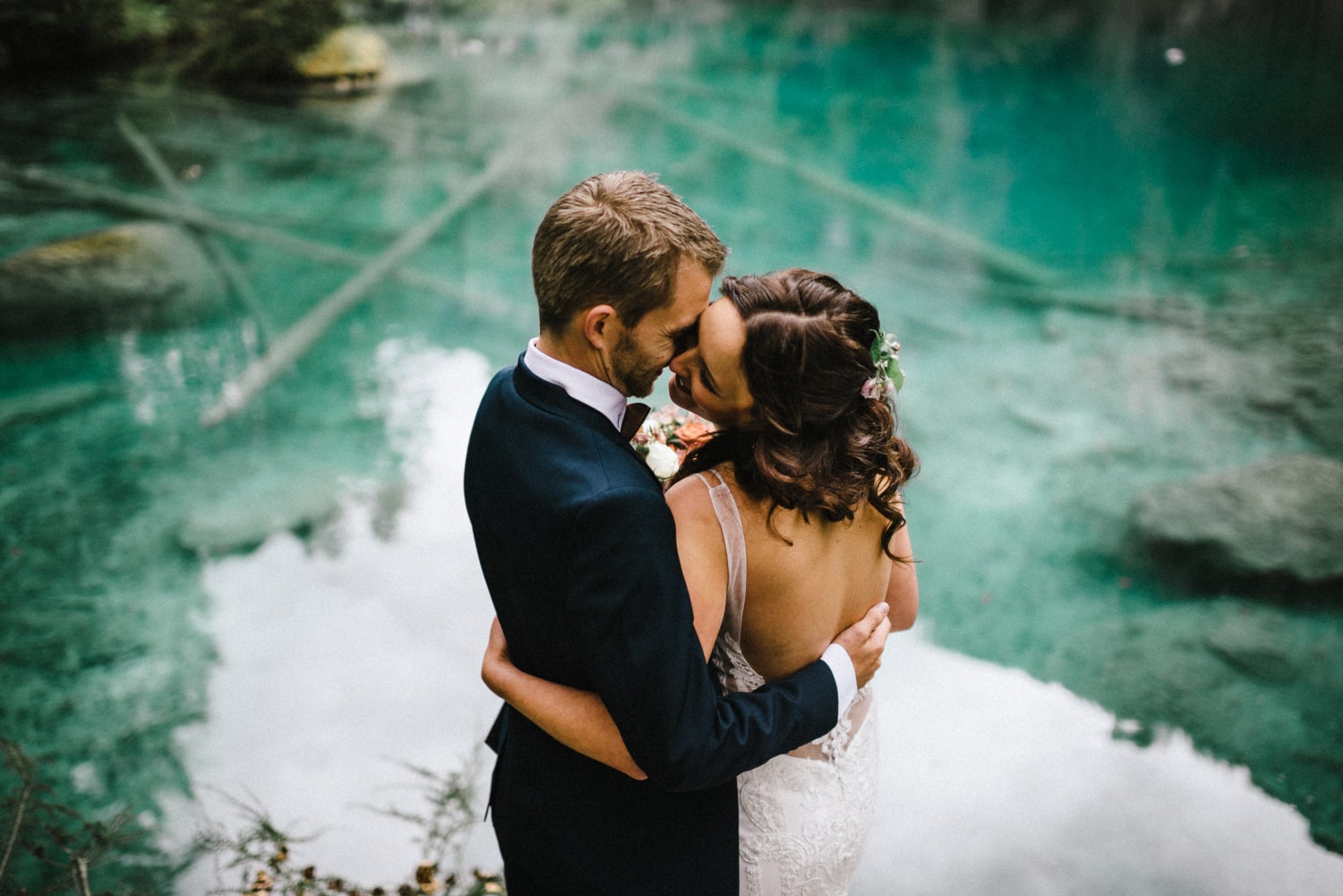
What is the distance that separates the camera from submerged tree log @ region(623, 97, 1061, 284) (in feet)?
28.0

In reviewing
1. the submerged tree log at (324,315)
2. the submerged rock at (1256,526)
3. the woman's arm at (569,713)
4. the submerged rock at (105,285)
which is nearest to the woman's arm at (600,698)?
the woman's arm at (569,713)

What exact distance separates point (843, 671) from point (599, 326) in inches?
29.6

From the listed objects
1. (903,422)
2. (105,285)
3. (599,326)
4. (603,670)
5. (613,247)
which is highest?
(613,247)

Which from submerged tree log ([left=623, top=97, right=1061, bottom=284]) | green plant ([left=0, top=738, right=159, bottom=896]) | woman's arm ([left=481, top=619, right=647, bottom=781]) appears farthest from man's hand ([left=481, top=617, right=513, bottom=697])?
submerged tree log ([left=623, top=97, right=1061, bottom=284])

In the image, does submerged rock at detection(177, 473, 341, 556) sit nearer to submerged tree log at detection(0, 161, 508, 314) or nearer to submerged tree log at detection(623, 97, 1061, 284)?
submerged tree log at detection(0, 161, 508, 314)

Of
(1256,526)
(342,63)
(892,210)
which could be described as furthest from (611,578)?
(342,63)

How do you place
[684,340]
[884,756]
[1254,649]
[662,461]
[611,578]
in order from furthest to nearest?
1. [1254,649]
2. [884,756]
3. [662,461]
4. [684,340]
5. [611,578]

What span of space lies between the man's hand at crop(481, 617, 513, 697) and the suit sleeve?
29 centimetres

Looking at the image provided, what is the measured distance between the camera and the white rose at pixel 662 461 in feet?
6.41

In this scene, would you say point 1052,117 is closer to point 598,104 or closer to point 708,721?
point 598,104

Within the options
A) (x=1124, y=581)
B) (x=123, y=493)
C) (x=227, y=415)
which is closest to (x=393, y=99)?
(x=227, y=415)

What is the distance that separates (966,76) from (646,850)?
1507 cm

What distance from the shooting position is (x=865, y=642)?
5.52 ft

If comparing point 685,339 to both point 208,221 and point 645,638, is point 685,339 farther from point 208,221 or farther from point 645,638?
point 208,221
